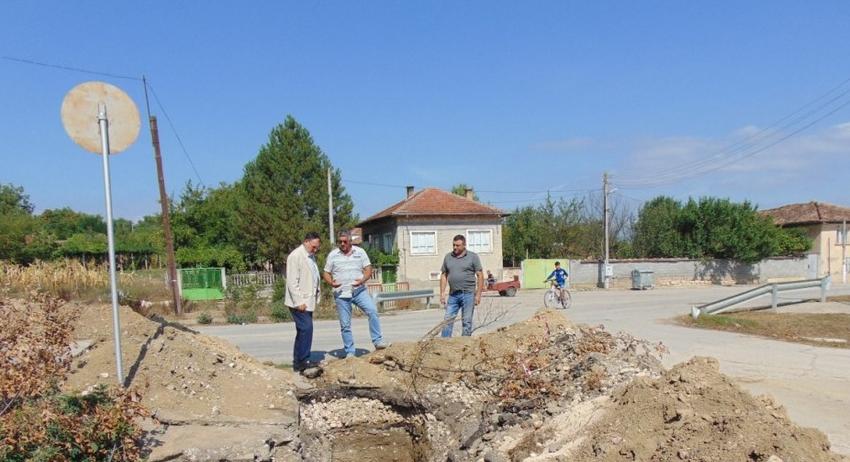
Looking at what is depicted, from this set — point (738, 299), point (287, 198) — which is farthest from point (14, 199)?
point (738, 299)

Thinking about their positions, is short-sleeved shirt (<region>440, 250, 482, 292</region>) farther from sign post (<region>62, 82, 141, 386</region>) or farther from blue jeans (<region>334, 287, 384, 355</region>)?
sign post (<region>62, 82, 141, 386</region>)

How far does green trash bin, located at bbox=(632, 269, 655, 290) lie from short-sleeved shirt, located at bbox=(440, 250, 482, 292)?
1063 inches

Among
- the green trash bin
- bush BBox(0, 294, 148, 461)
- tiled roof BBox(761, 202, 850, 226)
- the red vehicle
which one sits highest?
tiled roof BBox(761, 202, 850, 226)

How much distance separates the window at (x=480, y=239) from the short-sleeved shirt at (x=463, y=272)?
2628 cm

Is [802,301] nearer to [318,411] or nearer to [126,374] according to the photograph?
[318,411]

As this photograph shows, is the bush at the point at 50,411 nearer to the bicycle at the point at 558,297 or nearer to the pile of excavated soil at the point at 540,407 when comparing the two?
the pile of excavated soil at the point at 540,407

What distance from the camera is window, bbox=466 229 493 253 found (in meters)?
34.4

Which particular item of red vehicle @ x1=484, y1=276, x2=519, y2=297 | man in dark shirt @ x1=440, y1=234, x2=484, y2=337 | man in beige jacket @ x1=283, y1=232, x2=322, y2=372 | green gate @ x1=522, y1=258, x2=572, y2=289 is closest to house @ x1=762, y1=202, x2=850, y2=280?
green gate @ x1=522, y1=258, x2=572, y2=289

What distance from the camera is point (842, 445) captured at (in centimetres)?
Answer: 476

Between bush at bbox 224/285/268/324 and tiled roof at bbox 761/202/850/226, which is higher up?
tiled roof at bbox 761/202/850/226

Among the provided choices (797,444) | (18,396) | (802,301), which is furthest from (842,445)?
(802,301)

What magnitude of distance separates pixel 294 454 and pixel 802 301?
19.4 m

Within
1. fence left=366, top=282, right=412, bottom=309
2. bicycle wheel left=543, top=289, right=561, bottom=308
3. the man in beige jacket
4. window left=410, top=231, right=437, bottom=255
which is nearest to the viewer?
the man in beige jacket

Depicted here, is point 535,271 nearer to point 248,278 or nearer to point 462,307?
point 248,278
